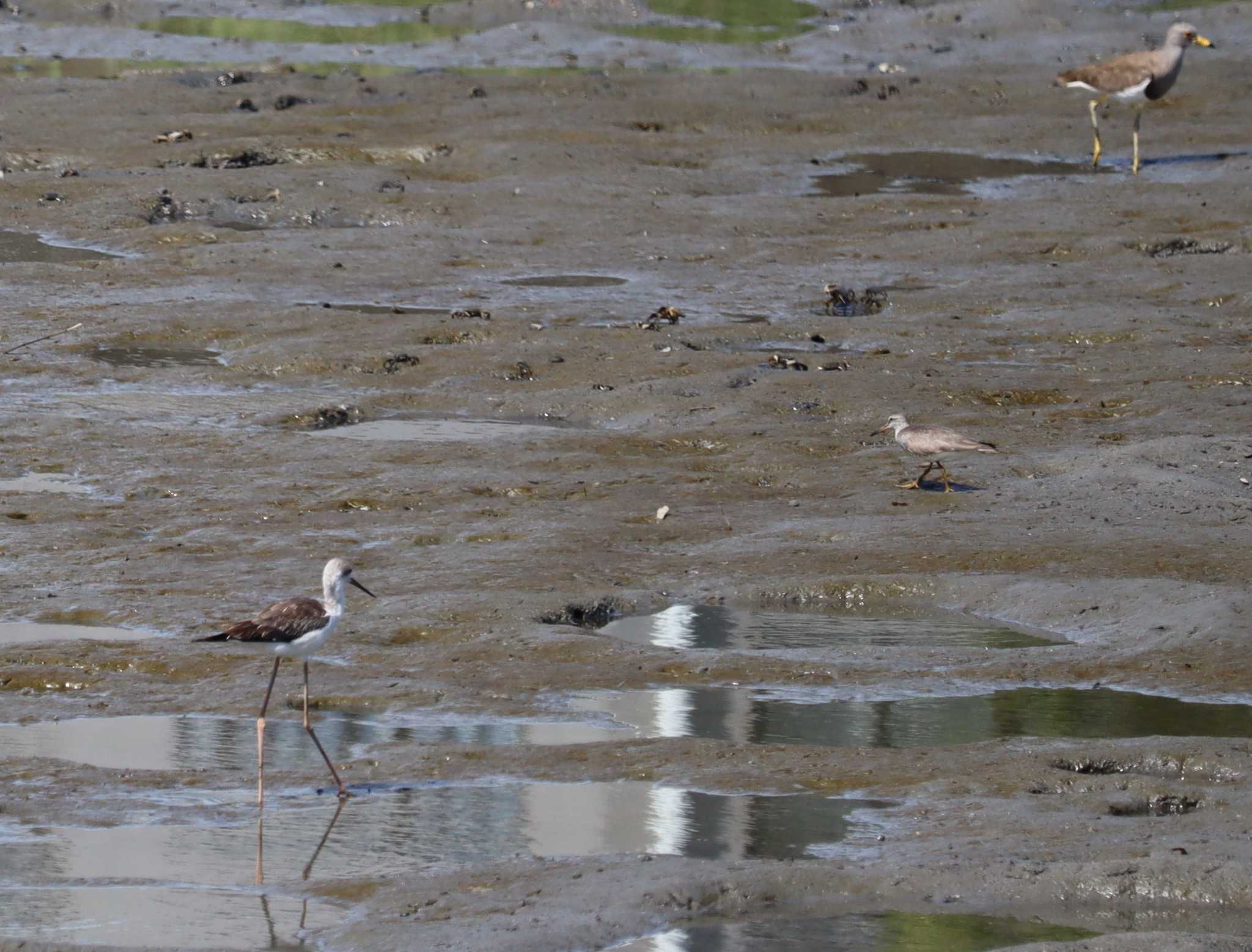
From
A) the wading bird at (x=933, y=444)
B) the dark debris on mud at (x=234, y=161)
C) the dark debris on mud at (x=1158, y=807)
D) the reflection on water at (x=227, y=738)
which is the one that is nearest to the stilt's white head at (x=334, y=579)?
the reflection on water at (x=227, y=738)

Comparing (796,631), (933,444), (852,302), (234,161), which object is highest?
(234,161)

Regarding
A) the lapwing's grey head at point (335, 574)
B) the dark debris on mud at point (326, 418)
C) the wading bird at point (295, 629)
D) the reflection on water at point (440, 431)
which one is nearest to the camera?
the wading bird at point (295, 629)

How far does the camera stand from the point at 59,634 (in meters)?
8.15

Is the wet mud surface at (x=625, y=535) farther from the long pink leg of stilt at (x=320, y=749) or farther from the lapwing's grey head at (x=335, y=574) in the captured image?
the lapwing's grey head at (x=335, y=574)

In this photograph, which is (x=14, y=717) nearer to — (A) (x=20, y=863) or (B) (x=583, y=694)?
(A) (x=20, y=863)

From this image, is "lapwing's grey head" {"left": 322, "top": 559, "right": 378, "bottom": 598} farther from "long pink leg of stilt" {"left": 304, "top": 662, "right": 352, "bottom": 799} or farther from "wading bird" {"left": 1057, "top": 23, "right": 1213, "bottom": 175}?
"wading bird" {"left": 1057, "top": 23, "right": 1213, "bottom": 175}

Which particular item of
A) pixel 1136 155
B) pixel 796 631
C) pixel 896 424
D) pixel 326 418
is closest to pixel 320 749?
pixel 796 631

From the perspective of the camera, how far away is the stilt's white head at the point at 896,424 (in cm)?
1012

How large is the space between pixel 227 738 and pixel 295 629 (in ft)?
2.33

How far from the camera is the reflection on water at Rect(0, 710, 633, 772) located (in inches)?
272

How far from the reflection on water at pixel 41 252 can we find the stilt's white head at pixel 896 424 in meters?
7.75

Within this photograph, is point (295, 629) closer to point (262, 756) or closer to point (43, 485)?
point (262, 756)

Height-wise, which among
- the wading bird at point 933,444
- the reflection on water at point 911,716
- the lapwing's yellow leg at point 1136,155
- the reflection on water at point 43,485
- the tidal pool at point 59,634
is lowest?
the tidal pool at point 59,634

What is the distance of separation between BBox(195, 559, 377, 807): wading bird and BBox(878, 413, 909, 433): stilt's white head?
3957 mm
